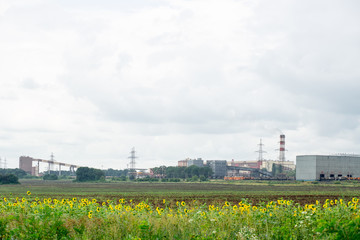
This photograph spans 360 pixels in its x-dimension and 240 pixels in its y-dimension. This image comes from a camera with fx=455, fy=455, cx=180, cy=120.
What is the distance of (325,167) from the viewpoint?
5408 inches

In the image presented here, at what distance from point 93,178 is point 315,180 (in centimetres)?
8100

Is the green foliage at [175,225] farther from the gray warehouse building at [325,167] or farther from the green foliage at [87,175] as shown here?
the green foliage at [87,175]

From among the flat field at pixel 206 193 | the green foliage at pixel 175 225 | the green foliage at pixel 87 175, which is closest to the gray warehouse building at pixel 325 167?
the flat field at pixel 206 193

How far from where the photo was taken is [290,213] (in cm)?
1520

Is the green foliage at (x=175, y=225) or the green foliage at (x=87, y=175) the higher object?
the green foliage at (x=175, y=225)

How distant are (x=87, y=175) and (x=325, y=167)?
280 ft

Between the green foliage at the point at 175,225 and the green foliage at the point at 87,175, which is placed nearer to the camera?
the green foliage at the point at 175,225

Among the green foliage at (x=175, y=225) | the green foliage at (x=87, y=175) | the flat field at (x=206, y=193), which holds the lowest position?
the green foliage at (x=87, y=175)

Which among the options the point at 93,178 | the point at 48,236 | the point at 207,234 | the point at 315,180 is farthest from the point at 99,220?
the point at 93,178

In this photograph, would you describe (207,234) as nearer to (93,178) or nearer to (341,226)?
(341,226)

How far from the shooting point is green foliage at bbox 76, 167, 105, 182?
170m

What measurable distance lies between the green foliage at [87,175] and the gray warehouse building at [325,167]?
74770 mm

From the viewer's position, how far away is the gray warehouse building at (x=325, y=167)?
448 ft

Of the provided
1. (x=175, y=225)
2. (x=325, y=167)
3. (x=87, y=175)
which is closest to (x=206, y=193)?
(x=175, y=225)
